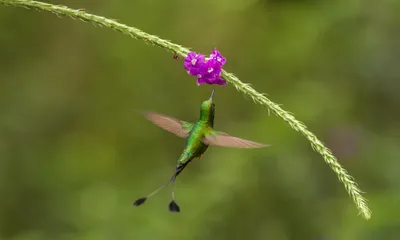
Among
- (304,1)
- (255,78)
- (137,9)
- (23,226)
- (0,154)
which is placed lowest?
(23,226)

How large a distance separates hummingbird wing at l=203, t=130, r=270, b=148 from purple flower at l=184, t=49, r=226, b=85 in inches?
6.3

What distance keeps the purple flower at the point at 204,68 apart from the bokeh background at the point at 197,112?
98.2 inches

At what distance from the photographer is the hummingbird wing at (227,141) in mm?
1466

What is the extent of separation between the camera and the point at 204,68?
5.63ft

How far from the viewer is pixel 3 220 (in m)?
5.03

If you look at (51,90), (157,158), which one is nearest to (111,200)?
(157,158)

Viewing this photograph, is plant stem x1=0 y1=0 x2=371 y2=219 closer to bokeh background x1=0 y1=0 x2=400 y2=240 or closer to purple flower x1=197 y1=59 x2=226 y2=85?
purple flower x1=197 y1=59 x2=226 y2=85

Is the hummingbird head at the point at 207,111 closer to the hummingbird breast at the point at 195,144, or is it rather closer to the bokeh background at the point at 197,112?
the hummingbird breast at the point at 195,144

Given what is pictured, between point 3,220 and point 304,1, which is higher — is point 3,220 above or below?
below

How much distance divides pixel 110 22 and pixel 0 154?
3.64 meters

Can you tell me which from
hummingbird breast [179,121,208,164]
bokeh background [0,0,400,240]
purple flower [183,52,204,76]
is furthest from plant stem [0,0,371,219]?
bokeh background [0,0,400,240]

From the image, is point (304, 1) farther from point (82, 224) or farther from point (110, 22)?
point (110, 22)

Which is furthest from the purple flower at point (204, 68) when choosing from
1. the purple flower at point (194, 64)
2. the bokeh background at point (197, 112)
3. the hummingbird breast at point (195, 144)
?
the bokeh background at point (197, 112)

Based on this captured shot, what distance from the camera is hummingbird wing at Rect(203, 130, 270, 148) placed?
147 cm
